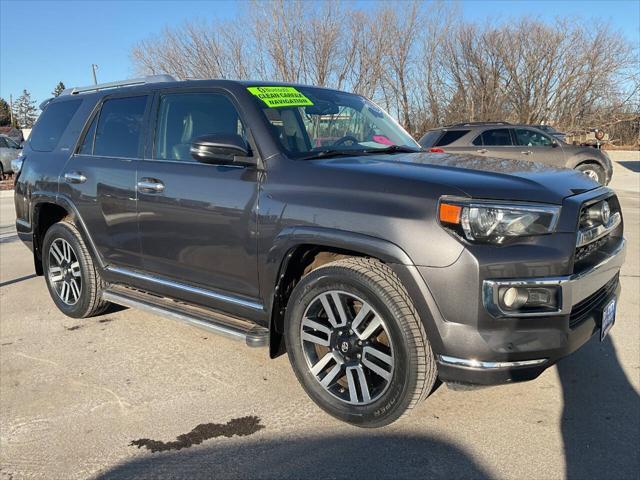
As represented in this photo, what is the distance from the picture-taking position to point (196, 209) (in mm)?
3463

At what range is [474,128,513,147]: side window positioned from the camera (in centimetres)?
1297

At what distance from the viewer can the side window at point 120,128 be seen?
4.07 metres

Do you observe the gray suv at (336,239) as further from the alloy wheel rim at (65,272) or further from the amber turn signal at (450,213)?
the alloy wheel rim at (65,272)

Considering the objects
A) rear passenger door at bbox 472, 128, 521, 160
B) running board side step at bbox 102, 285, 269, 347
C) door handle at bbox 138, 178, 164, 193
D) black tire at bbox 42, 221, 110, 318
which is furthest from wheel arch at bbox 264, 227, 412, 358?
rear passenger door at bbox 472, 128, 521, 160

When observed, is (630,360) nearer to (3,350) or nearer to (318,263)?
(318,263)

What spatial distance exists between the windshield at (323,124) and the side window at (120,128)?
3.52 ft

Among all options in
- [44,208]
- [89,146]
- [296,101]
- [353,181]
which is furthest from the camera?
[44,208]

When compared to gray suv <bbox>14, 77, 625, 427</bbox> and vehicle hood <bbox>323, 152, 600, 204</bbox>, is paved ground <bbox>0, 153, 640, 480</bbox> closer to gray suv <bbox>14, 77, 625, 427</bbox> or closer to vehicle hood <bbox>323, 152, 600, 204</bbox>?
A: gray suv <bbox>14, 77, 625, 427</bbox>

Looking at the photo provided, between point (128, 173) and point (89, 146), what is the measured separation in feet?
2.49

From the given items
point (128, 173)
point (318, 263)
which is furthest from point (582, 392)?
point (128, 173)

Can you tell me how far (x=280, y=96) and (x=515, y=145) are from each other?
10751 mm

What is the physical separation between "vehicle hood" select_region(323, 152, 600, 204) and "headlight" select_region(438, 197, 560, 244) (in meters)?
0.07

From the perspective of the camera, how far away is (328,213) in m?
2.86

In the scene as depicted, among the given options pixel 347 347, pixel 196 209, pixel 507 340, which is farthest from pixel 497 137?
pixel 507 340
